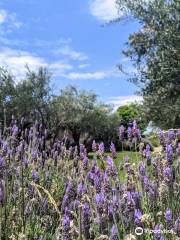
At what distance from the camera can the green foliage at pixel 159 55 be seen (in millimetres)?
13750

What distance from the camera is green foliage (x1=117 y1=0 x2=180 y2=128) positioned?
45.1 ft

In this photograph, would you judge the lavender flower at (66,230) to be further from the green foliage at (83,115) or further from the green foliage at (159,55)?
the green foliage at (83,115)

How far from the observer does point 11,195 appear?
17.4 ft

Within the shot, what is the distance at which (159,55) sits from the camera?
14.2 meters

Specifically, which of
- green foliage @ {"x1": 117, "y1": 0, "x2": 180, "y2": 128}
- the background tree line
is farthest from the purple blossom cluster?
the background tree line

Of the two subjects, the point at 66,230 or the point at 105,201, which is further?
the point at 105,201

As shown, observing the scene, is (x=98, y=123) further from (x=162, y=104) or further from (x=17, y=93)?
(x=162, y=104)

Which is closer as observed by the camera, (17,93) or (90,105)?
(17,93)

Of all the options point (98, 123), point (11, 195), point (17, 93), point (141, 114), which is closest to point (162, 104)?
point (141, 114)

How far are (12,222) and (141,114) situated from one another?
36.7ft

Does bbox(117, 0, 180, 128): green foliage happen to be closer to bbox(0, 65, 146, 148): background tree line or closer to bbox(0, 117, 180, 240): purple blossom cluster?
bbox(0, 117, 180, 240): purple blossom cluster

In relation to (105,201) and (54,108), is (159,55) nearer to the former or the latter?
(105,201)

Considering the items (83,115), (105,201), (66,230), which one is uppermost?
(83,115)

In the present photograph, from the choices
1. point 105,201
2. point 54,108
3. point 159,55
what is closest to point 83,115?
point 54,108
